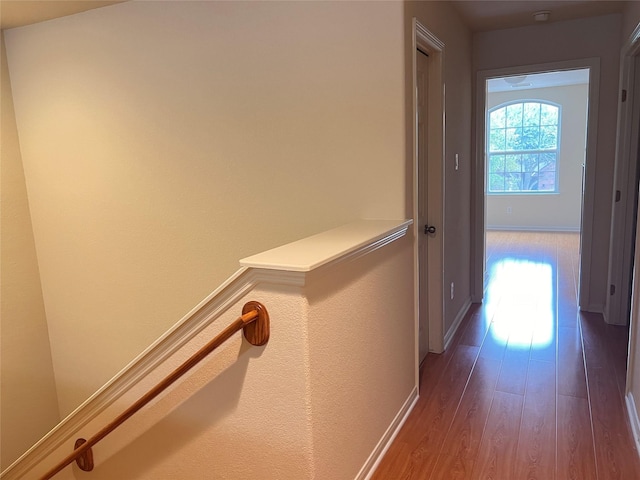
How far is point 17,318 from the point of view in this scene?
365cm

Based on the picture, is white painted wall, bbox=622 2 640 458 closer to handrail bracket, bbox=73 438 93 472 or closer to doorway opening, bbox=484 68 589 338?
handrail bracket, bbox=73 438 93 472

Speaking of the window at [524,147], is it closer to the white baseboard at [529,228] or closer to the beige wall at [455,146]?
the white baseboard at [529,228]

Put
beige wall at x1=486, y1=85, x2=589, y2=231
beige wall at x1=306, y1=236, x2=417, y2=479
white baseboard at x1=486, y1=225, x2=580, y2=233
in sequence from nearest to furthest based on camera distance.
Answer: beige wall at x1=306, y1=236, x2=417, y2=479
beige wall at x1=486, y1=85, x2=589, y2=231
white baseboard at x1=486, y1=225, x2=580, y2=233

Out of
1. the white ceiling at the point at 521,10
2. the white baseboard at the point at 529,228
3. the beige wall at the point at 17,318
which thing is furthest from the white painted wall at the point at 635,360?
the white baseboard at the point at 529,228

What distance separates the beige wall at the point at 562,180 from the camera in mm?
7961

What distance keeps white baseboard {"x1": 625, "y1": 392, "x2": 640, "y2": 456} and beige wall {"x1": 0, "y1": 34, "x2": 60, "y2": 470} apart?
4.05 m

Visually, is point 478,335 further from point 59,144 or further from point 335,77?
point 59,144

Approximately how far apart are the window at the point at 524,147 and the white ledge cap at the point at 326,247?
6947 millimetres

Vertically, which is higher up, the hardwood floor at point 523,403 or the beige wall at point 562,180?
the beige wall at point 562,180

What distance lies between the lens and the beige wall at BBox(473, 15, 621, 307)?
3.79 m

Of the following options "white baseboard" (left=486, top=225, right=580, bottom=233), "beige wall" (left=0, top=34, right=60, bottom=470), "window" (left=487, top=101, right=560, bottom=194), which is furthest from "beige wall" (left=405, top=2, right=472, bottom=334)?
"window" (left=487, top=101, right=560, bottom=194)

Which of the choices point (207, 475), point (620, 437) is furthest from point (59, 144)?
point (620, 437)

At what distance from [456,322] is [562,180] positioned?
5627 mm

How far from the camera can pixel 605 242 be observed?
13.2 ft
